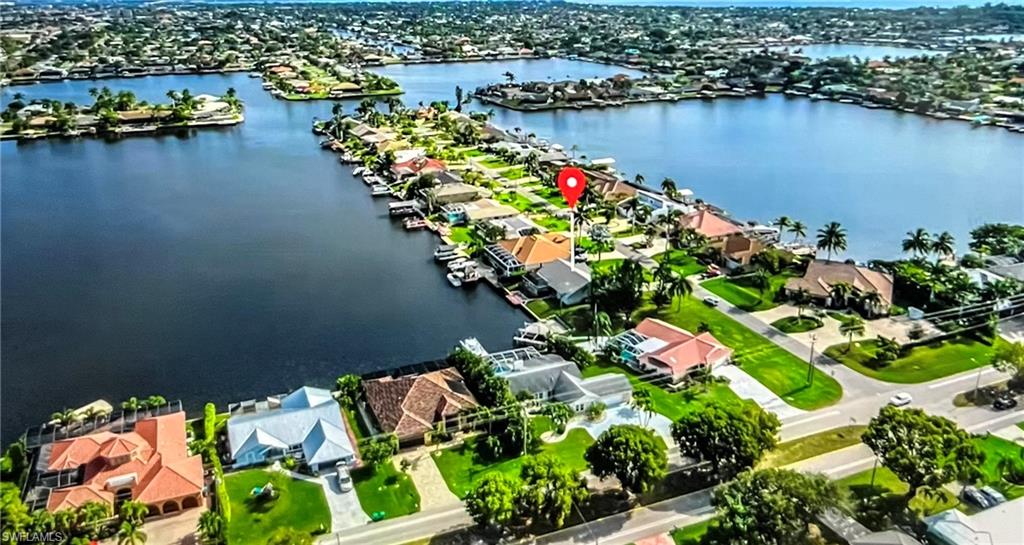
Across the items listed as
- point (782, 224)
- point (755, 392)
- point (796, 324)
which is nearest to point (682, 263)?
point (782, 224)

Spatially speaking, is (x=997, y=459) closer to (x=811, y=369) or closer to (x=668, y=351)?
(x=811, y=369)

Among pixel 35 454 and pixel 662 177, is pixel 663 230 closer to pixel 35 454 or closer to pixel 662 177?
pixel 662 177

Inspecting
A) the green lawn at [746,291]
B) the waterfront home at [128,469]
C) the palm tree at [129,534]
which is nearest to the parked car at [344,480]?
the waterfront home at [128,469]

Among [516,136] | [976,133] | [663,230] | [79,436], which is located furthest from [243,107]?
[976,133]

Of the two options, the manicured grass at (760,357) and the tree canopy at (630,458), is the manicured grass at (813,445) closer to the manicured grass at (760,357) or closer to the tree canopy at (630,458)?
the manicured grass at (760,357)

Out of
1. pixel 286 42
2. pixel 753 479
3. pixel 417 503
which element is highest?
pixel 286 42

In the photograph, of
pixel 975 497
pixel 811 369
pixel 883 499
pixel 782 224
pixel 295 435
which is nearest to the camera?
pixel 975 497

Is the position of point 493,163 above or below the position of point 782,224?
above
